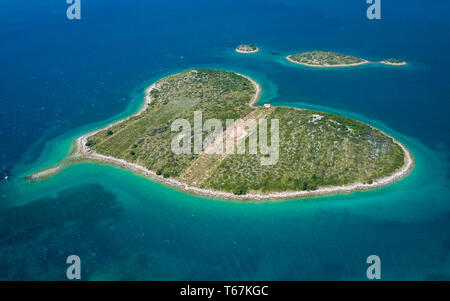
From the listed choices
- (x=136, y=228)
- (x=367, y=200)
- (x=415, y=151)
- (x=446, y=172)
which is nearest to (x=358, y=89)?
(x=415, y=151)

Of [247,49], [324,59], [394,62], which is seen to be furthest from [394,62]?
[247,49]

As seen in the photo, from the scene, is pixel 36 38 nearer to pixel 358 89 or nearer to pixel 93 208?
pixel 93 208

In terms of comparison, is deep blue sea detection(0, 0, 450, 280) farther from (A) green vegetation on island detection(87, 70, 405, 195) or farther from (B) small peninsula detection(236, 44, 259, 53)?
(B) small peninsula detection(236, 44, 259, 53)

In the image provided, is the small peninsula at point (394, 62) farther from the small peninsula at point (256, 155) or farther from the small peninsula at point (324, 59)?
the small peninsula at point (256, 155)

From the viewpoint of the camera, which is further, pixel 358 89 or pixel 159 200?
pixel 358 89

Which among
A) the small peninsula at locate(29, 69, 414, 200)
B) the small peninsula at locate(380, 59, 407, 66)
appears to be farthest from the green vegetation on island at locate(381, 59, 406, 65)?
the small peninsula at locate(29, 69, 414, 200)

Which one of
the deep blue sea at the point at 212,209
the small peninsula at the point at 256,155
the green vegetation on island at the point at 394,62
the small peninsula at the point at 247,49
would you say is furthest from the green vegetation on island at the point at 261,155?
the green vegetation on island at the point at 394,62
